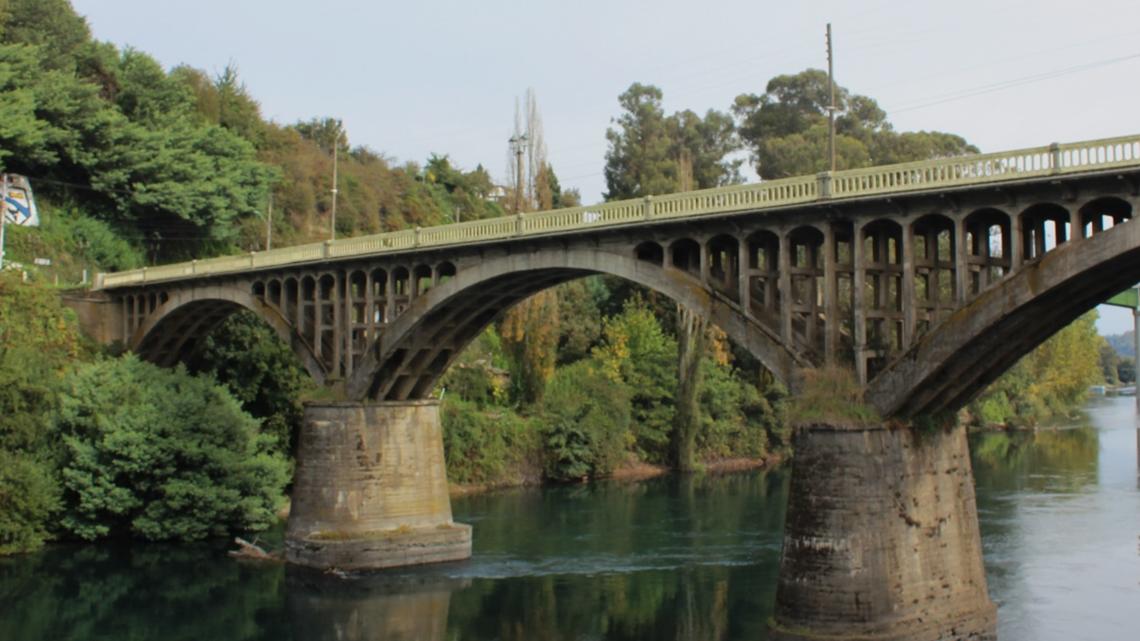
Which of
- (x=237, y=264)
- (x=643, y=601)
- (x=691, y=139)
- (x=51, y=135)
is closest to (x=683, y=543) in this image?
(x=643, y=601)

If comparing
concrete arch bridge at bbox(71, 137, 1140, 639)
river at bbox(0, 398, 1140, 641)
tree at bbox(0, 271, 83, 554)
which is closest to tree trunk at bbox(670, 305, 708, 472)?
river at bbox(0, 398, 1140, 641)

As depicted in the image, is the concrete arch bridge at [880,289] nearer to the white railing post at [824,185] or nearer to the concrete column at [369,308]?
the white railing post at [824,185]

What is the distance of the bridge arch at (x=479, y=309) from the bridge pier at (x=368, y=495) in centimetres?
139

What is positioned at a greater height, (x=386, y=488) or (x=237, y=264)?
(x=237, y=264)

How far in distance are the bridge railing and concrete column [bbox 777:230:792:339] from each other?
1.08m

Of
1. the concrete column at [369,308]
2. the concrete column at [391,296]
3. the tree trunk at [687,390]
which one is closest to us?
the concrete column at [391,296]

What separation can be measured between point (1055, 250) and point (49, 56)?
65.0m

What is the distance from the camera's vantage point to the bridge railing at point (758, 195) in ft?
81.4

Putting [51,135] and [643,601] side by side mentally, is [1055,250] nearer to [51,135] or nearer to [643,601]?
[643,601]

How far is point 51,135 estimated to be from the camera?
214ft

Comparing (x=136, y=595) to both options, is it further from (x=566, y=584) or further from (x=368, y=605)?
(x=566, y=584)

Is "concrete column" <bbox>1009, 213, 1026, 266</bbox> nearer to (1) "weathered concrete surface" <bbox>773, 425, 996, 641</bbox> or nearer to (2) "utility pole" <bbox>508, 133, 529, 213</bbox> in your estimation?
(1) "weathered concrete surface" <bbox>773, 425, 996, 641</bbox>

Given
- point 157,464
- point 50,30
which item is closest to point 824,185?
point 157,464

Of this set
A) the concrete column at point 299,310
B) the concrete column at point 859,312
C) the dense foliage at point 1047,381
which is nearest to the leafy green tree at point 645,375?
the concrete column at point 299,310
